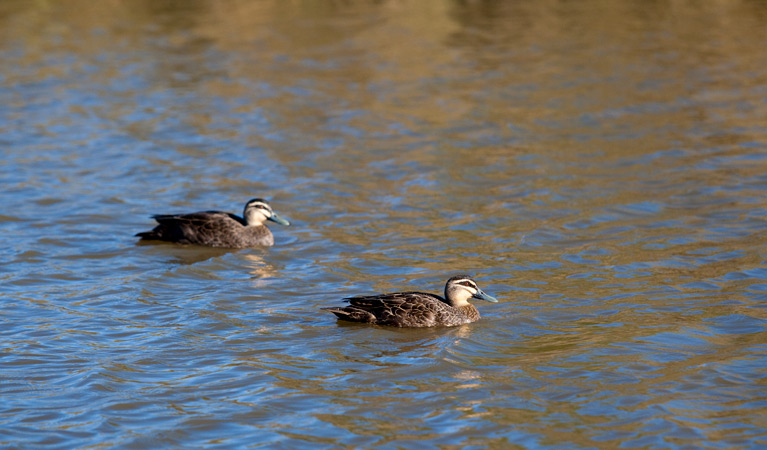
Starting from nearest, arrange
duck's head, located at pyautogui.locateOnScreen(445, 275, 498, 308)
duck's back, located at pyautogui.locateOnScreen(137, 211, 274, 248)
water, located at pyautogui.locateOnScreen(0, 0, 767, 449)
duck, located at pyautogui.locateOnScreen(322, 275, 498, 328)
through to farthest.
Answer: water, located at pyautogui.locateOnScreen(0, 0, 767, 449) < duck, located at pyautogui.locateOnScreen(322, 275, 498, 328) < duck's head, located at pyautogui.locateOnScreen(445, 275, 498, 308) < duck's back, located at pyautogui.locateOnScreen(137, 211, 274, 248)

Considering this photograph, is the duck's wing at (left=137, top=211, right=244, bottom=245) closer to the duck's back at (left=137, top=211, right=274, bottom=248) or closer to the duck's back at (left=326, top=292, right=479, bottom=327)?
the duck's back at (left=137, top=211, right=274, bottom=248)

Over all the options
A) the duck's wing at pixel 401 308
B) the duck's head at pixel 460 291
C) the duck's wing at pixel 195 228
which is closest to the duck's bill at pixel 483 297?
the duck's head at pixel 460 291

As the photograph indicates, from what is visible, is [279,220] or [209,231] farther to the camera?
[279,220]

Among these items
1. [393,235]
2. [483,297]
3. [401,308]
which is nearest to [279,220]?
[393,235]

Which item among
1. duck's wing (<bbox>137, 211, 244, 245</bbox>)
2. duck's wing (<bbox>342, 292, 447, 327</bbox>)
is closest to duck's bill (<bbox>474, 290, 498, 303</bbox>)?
duck's wing (<bbox>342, 292, 447, 327</bbox>)

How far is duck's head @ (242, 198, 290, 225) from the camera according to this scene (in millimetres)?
15062

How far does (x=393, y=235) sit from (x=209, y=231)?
246 cm

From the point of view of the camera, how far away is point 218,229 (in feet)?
49.4

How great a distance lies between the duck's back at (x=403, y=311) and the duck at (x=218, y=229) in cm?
373

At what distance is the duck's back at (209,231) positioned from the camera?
15.0 metres

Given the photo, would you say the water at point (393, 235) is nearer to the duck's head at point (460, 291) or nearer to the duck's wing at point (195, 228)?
the duck's wing at point (195, 228)

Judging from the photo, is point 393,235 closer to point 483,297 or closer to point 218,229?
point 218,229

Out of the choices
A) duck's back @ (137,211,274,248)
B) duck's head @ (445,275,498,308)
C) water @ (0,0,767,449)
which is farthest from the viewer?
duck's back @ (137,211,274,248)

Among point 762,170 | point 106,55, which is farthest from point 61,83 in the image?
point 762,170
